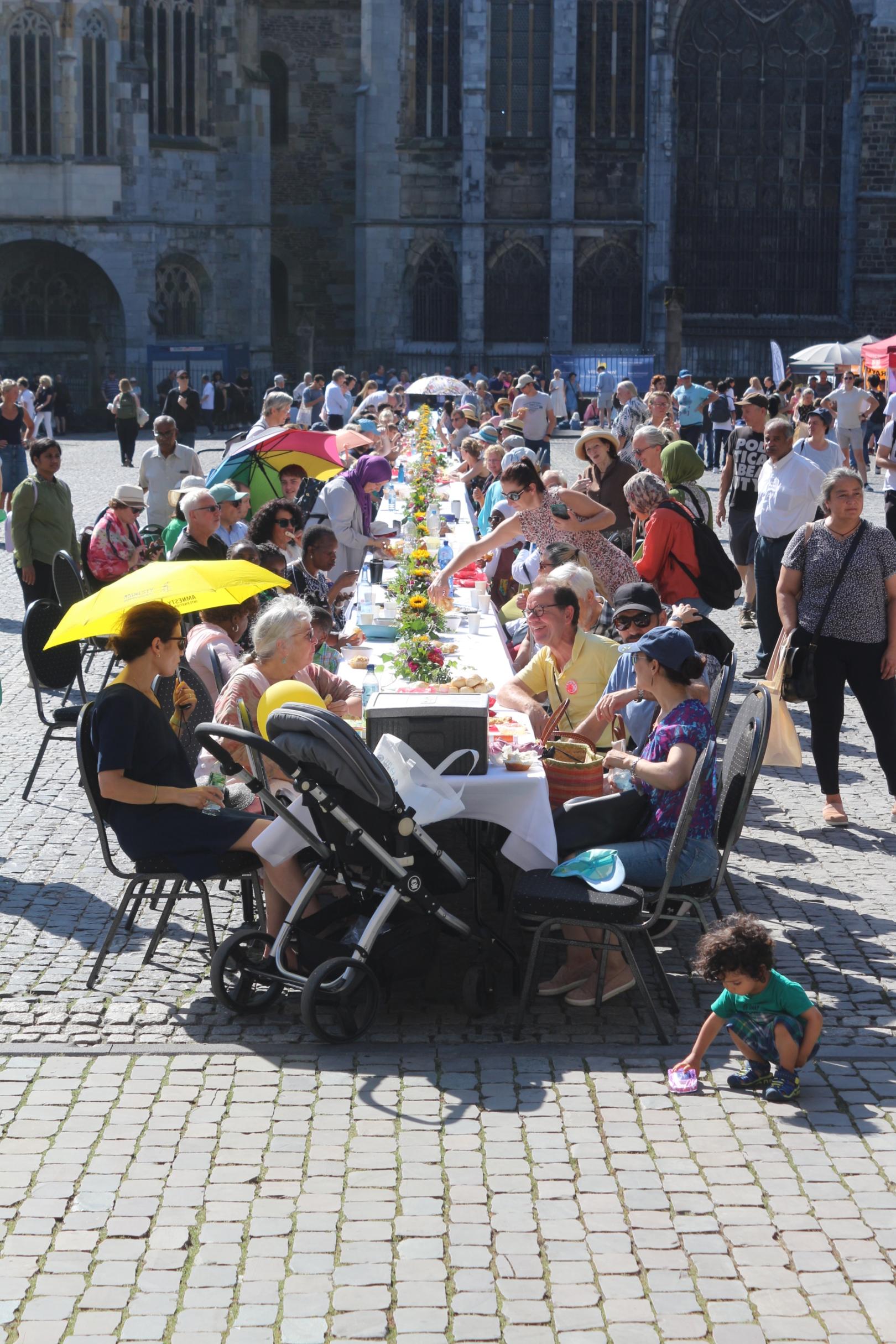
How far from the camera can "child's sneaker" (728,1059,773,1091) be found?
5.71 meters

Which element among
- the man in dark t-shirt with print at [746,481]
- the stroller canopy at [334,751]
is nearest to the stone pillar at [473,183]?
the man in dark t-shirt with print at [746,481]

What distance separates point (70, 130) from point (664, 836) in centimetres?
3790

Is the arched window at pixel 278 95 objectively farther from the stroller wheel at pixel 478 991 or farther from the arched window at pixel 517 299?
the stroller wheel at pixel 478 991

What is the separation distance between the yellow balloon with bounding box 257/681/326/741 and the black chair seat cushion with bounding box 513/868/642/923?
3.38 feet

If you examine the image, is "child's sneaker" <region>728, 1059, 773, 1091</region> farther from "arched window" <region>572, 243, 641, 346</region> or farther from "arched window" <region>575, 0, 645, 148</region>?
"arched window" <region>575, 0, 645, 148</region>

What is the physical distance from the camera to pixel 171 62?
138 feet

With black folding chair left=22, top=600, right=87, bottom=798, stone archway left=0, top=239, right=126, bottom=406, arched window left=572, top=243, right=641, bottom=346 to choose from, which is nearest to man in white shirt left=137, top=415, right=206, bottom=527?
black folding chair left=22, top=600, right=87, bottom=798

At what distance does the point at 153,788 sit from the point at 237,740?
17.5 inches

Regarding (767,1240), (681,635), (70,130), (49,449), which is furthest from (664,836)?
(70,130)

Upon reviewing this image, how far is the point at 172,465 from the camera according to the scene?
44.6 ft

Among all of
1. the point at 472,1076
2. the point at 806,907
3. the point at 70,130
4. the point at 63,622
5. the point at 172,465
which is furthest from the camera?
the point at 70,130

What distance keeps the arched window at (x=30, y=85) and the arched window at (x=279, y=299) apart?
6.94m

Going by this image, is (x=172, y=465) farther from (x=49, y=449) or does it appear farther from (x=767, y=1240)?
(x=767, y=1240)

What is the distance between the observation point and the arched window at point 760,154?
141 ft
